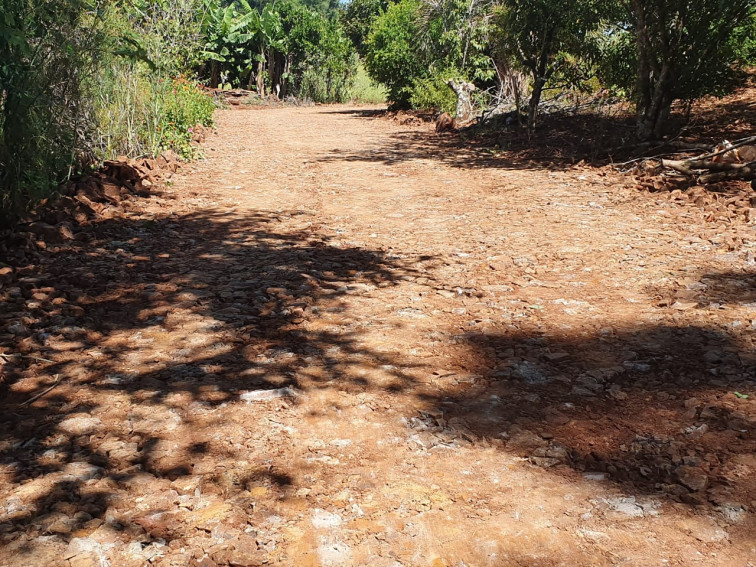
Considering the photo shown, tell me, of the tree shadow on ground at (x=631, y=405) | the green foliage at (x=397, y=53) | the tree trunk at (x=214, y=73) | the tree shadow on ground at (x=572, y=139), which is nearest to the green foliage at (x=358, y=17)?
the tree trunk at (x=214, y=73)

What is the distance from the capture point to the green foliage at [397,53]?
A: 20.2m

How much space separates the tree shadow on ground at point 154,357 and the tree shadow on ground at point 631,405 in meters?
0.53

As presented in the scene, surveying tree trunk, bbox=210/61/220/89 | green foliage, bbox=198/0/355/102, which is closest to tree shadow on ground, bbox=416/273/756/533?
green foliage, bbox=198/0/355/102

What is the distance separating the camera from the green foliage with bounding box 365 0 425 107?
796 inches

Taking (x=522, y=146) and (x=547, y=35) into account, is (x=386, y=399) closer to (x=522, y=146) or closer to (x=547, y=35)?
(x=522, y=146)

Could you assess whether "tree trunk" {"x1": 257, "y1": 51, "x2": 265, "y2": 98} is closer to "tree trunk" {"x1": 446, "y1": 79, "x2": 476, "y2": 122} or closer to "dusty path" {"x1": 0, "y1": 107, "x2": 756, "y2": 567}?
"tree trunk" {"x1": 446, "y1": 79, "x2": 476, "y2": 122}

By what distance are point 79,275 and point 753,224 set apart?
5.59 meters

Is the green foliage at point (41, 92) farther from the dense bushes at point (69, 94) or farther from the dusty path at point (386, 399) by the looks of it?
the dusty path at point (386, 399)

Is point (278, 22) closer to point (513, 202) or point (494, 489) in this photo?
point (513, 202)

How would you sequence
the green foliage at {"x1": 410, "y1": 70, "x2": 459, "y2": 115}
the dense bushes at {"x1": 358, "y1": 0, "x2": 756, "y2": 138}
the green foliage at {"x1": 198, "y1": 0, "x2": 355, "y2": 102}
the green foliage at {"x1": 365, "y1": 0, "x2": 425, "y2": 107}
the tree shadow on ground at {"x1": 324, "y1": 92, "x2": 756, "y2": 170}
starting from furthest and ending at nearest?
1. the green foliage at {"x1": 198, "y1": 0, "x2": 355, "y2": 102}
2. the green foliage at {"x1": 365, "y1": 0, "x2": 425, "y2": 107}
3. the green foliage at {"x1": 410, "y1": 70, "x2": 459, "y2": 115}
4. the tree shadow on ground at {"x1": 324, "y1": 92, "x2": 756, "y2": 170}
5. the dense bushes at {"x1": 358, "y1": 0, "x2": 756, "y2": 138}

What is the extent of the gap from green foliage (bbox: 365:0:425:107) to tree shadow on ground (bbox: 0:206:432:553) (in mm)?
15350

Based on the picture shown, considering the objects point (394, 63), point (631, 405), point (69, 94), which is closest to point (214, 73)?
point (394, 63)

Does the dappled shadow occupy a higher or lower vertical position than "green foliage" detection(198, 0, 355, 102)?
lower

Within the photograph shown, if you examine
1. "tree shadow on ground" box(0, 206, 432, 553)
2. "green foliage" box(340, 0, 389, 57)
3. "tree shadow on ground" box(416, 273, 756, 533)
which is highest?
"green foliage" box(340, 0, 389, 57)
